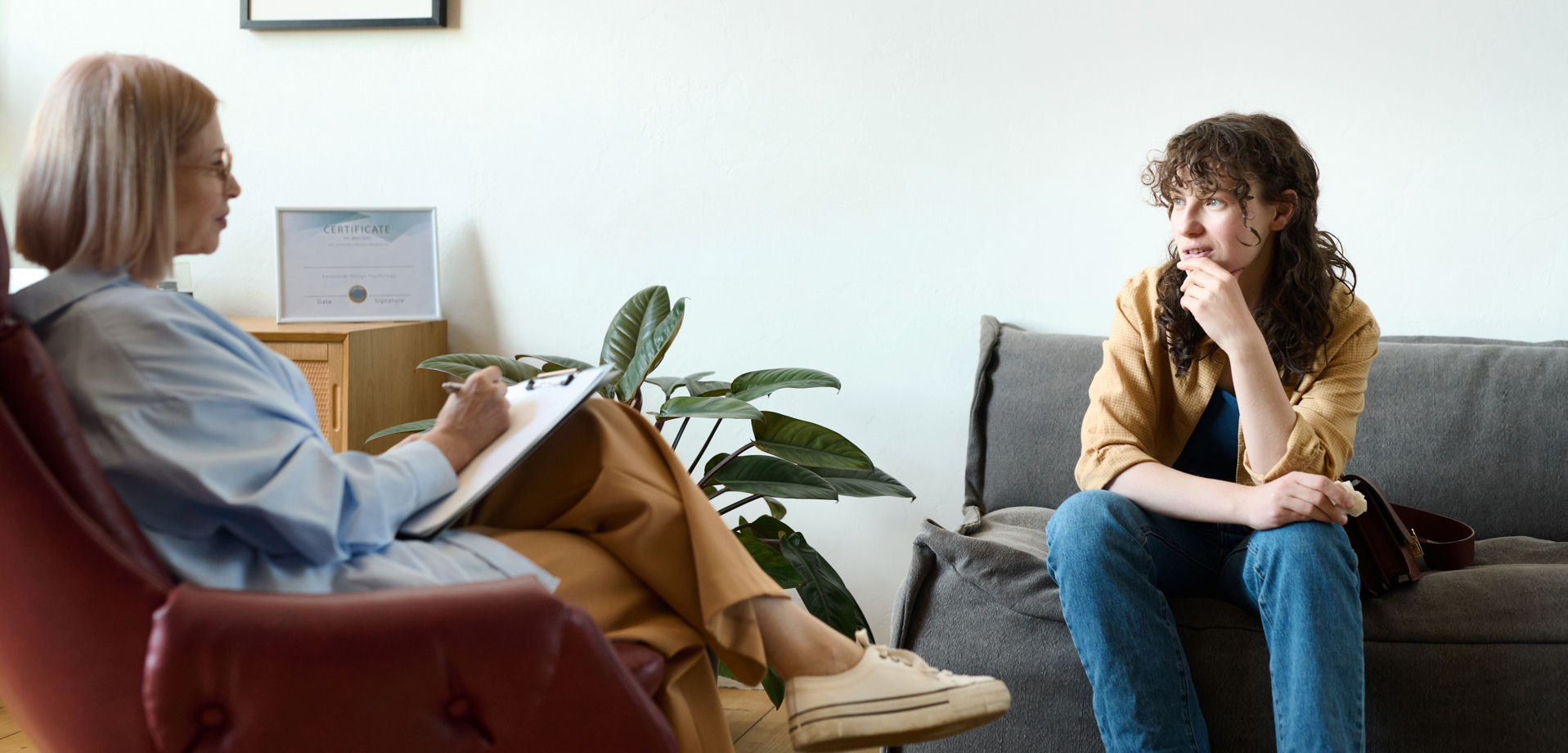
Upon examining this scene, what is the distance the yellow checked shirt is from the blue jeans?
10 cm

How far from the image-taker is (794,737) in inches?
41.3

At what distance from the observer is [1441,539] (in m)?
1.56

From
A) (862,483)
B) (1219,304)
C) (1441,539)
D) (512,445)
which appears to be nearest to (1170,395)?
(1219,304)

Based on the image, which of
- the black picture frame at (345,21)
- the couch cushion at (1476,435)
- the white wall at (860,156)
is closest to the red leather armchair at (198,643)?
the white wall at (860,156)

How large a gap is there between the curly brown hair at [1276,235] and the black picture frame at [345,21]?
165 centimetres

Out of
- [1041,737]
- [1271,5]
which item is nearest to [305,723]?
[1041,737]

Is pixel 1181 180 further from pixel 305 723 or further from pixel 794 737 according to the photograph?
pixel 305 723

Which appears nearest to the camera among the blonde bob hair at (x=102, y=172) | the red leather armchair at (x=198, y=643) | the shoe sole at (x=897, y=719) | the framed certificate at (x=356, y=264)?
the red leather armchair at (x=198, y=643)

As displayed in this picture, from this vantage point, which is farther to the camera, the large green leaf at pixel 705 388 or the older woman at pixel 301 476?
the large green leaf at pixel 705 388

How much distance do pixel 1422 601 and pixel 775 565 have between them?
3.06 feet

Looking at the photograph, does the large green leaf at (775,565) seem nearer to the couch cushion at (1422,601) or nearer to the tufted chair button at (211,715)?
the couch cushion at (1422,601)

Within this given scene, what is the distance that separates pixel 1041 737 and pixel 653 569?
69 centimetres

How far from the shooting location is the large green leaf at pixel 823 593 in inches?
68.6

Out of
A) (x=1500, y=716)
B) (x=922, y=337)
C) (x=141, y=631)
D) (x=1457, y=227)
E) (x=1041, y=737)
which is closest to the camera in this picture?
(x=141, y=631)
